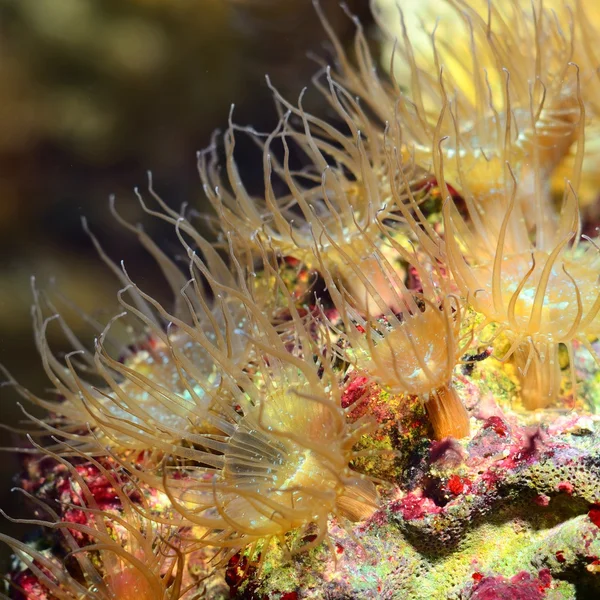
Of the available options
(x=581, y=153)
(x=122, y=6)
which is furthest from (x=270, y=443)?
(x=122, y=6)

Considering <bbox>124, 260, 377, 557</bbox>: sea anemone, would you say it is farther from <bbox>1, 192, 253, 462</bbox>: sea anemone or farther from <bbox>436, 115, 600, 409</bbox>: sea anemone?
<bbox>436, 115, 600, 409</bbox>: sea anemone

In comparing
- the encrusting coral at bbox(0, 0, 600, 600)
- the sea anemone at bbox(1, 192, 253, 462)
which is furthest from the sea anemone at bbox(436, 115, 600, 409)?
the sea anemone at bbox(1, 192, 253, 462)

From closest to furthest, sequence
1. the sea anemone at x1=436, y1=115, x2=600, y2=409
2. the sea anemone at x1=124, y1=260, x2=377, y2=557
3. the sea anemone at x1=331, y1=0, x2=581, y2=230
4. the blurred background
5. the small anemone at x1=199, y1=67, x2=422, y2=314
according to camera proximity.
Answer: the sea anemone at x1=124, y1=260, x2=377, y2=557 < the sea anemone at x1=436, y1=115, x2=600, y2=409 < the small anemone at x1=199, y1=67, x2=422, y2=314 < the sea anemone at x1=331, y1=0, x2=581, y2=230 < the blurred background

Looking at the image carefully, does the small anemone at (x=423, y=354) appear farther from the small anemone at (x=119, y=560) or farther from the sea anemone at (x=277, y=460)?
the small anemone at (x=119, y=560)

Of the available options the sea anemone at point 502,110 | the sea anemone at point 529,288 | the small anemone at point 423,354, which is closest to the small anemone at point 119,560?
the small anemone at point 423,354

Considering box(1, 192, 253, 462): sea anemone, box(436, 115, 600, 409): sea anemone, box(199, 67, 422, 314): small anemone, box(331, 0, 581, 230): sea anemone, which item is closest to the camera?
box(436, 115, 600, 409): sea anemone

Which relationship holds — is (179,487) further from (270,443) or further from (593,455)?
(593,455)

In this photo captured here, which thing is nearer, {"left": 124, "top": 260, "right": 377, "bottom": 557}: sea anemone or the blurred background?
{"left": 124, "top": 260, "right": 377, "bottom": 557}: sea anemone

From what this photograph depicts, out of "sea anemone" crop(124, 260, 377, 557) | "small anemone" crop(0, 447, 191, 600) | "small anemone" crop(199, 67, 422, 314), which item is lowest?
"small anemone" crop(0, 447, 191, 600)
